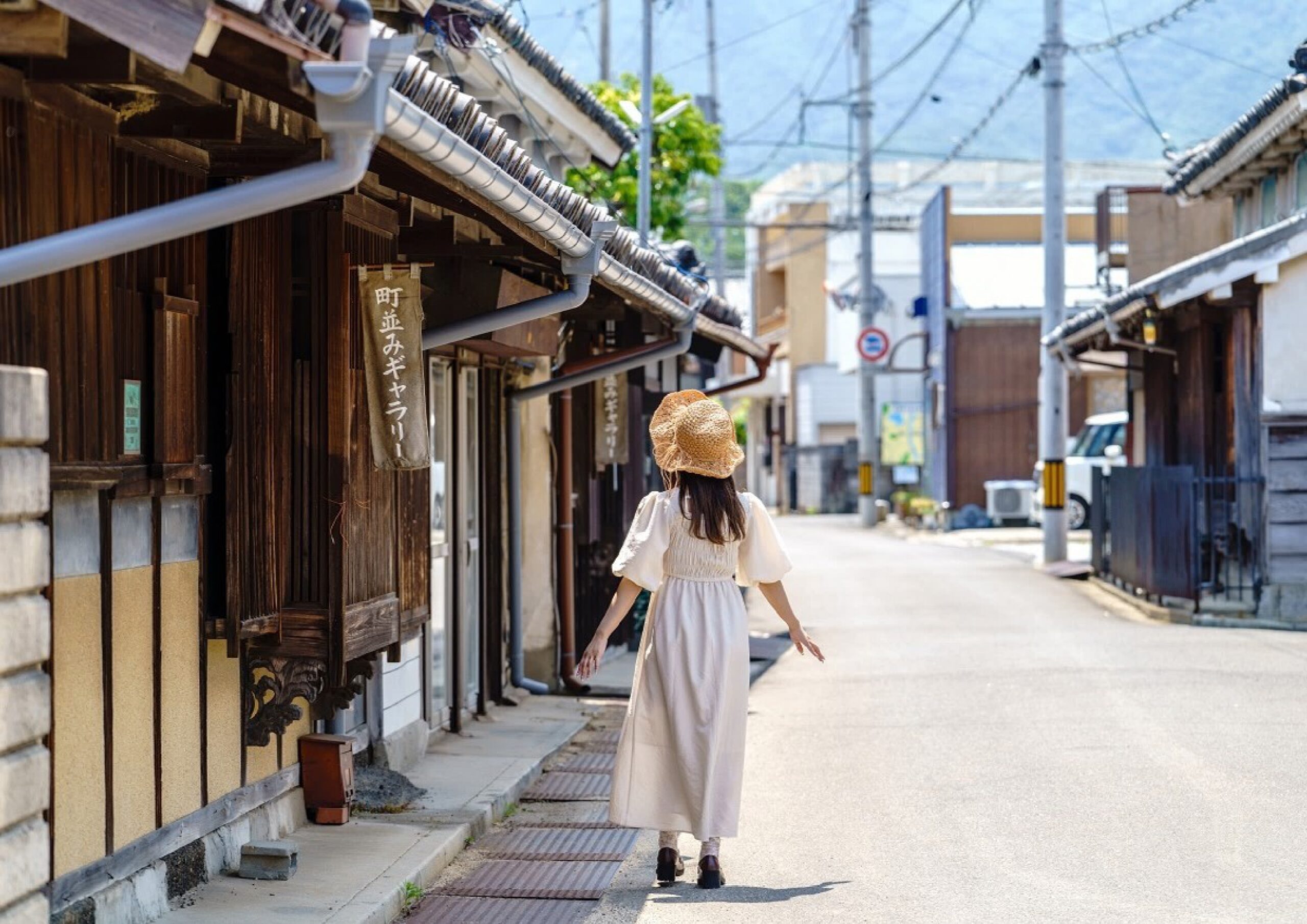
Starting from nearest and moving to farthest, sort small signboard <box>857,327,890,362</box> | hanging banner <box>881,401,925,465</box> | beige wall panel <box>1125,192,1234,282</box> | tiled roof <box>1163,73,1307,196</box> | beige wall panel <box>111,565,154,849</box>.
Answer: beige wall panel <box>111,565,154,849</box> < tiled roof <box>1163,73,1307,196</box> < beige wall panel <box>1125,192,1234,282</box> < small signboard <box>857,327,890,362</box> < hanging banner <box>881,401,925,465</box>

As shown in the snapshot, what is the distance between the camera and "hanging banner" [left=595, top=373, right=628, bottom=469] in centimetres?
1620

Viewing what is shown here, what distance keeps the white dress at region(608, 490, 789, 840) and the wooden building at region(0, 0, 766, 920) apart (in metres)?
1.25

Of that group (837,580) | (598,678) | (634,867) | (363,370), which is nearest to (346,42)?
(363,370)

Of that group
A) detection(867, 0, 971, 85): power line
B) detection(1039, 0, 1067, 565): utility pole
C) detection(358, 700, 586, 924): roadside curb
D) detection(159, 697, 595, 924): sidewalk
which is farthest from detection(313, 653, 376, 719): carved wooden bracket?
detection(867, 0, 971, 85): power line

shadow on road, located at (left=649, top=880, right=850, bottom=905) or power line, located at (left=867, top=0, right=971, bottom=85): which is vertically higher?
power line, located at (left=867, top=0, right=971, bottom=85)

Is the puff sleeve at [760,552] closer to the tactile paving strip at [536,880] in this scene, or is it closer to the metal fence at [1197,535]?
the tactile paving strip at [536,880]

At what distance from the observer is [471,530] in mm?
13133

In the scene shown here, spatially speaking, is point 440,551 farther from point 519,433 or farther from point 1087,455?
point 1087,455

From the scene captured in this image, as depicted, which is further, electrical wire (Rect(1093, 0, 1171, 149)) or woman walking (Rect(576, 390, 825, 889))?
electrical wire (Rect(1093, 0, 1171, 149))

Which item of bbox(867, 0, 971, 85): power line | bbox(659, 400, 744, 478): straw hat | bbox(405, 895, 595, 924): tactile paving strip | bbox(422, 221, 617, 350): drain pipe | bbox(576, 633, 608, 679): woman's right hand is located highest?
bbox(867, 0, 971, 85): power line

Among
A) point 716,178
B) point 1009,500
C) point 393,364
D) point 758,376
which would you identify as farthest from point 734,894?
point 1009,500

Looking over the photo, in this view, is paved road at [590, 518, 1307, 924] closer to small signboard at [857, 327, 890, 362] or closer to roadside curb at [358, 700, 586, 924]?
roadside curb at [358, 700, 586, 924]

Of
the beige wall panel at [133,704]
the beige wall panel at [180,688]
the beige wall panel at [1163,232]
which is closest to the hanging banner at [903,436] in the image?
the beige wall panel at [1163,232]

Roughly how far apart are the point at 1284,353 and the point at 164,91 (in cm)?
1553
